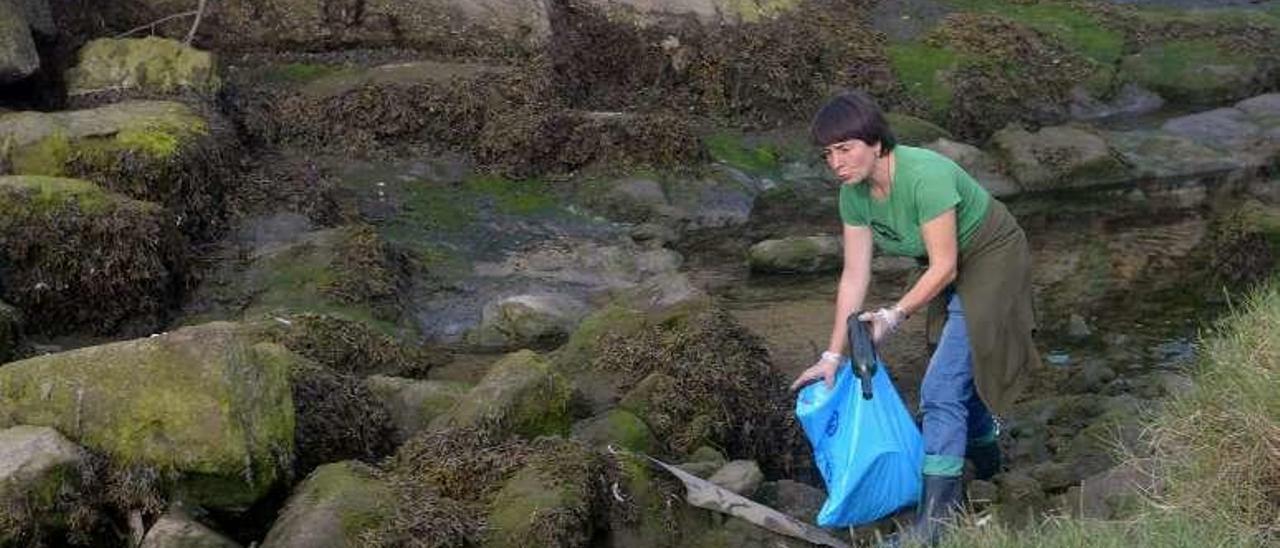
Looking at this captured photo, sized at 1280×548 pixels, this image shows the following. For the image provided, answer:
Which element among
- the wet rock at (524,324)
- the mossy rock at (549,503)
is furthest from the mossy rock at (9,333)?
the mossy rock at (549,503)

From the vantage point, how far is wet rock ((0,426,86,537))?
5.69 m

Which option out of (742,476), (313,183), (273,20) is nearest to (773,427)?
(742,476)

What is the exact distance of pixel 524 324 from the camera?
9.88m

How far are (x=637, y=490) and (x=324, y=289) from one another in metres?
4.08

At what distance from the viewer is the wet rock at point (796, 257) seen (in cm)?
1157

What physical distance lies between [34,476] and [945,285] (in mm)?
Answer: 3148

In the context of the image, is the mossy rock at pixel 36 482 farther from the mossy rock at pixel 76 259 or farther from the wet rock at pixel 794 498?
→ the mossy rock at pixel 76 259

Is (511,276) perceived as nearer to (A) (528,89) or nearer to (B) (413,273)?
(B) (413,273)

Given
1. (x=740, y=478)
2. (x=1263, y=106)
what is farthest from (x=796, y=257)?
(x=1263, y=106)

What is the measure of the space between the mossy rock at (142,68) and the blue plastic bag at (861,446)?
25.7ft

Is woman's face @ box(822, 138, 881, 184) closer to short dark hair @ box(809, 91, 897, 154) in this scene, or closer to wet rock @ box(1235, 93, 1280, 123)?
short dark hair @ box(809, 91, 897, 154)

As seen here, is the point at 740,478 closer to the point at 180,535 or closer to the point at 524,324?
the point at 180,535

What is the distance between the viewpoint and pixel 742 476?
21.8 feet

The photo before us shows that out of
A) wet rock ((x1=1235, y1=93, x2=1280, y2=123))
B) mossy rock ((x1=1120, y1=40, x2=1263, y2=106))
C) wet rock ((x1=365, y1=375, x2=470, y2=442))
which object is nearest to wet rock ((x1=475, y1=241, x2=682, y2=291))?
wet rock ((x1=365, y1=375, x2=470, y2=442))
